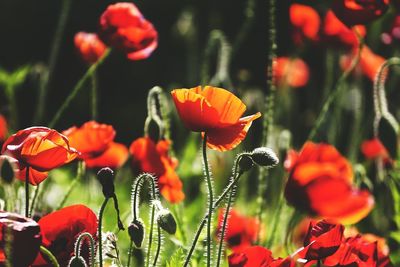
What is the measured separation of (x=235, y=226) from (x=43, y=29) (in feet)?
10.8

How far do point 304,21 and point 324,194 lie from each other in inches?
34.8

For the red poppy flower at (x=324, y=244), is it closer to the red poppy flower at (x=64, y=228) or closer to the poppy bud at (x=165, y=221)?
the poppy bud at (x=165, y=221)

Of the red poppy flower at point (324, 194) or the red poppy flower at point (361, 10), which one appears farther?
the red poppy flower at point (361, 10)

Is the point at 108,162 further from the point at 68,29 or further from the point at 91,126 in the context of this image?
the point at 68,29

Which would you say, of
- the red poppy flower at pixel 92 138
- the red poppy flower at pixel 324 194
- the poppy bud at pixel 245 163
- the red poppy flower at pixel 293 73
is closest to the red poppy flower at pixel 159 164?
the red poppy flower at pixel 92 138

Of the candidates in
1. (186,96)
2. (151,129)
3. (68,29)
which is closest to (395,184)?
(151,129)

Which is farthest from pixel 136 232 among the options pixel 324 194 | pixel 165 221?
pixel 324 194

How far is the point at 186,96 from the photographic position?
4.77 ft

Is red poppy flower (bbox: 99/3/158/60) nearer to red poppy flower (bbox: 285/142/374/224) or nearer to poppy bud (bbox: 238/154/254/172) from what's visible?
red poppy flower (bbox: 285/142/374/224)

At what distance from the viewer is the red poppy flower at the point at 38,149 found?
1.38 meters

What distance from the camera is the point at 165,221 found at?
140cm

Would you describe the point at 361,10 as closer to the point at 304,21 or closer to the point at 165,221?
the point at 304,21

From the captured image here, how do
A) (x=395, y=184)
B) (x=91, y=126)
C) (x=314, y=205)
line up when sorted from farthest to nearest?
1. (x=395, y=184)
2. (x=91, y=126)
3. (x=314, y=205)

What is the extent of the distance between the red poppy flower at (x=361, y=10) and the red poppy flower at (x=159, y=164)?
1.48 ft
